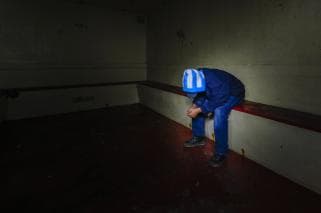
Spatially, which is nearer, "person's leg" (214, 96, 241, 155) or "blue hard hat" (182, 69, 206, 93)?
"blue hard hat" (182, 69, 206, 93)

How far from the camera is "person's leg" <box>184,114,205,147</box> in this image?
235 centimetres

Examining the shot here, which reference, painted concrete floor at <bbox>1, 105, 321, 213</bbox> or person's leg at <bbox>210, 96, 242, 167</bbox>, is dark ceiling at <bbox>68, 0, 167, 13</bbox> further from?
person's leg at <bbox>210, 96, 242, 167</bbox>

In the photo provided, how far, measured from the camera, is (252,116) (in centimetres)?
195

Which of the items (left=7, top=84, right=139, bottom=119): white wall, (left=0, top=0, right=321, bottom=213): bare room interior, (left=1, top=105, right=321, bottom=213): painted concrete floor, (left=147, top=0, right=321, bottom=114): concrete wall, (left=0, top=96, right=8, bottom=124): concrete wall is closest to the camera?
(left=1, top=105, right=321, bottom=213): painted concrete floor

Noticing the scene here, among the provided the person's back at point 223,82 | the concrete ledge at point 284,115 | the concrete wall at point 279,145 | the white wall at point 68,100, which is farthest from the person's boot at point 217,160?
the white wall at point 68,100

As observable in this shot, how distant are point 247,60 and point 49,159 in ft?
7.96

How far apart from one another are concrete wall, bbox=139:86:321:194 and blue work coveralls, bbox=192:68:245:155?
0.58ft

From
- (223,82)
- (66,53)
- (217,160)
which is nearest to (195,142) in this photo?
(217,160)

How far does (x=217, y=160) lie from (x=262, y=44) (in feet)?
4.36

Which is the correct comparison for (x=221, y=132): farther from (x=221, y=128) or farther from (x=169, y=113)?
(x=169, y=113)

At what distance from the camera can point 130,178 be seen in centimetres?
176

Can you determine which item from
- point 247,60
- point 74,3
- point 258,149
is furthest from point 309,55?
point 74,3

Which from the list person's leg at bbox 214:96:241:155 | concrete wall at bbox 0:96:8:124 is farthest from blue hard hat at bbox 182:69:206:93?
concrete wall at bbox 0:96:8:124

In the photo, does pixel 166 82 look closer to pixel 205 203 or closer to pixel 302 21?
pixel 302 21
